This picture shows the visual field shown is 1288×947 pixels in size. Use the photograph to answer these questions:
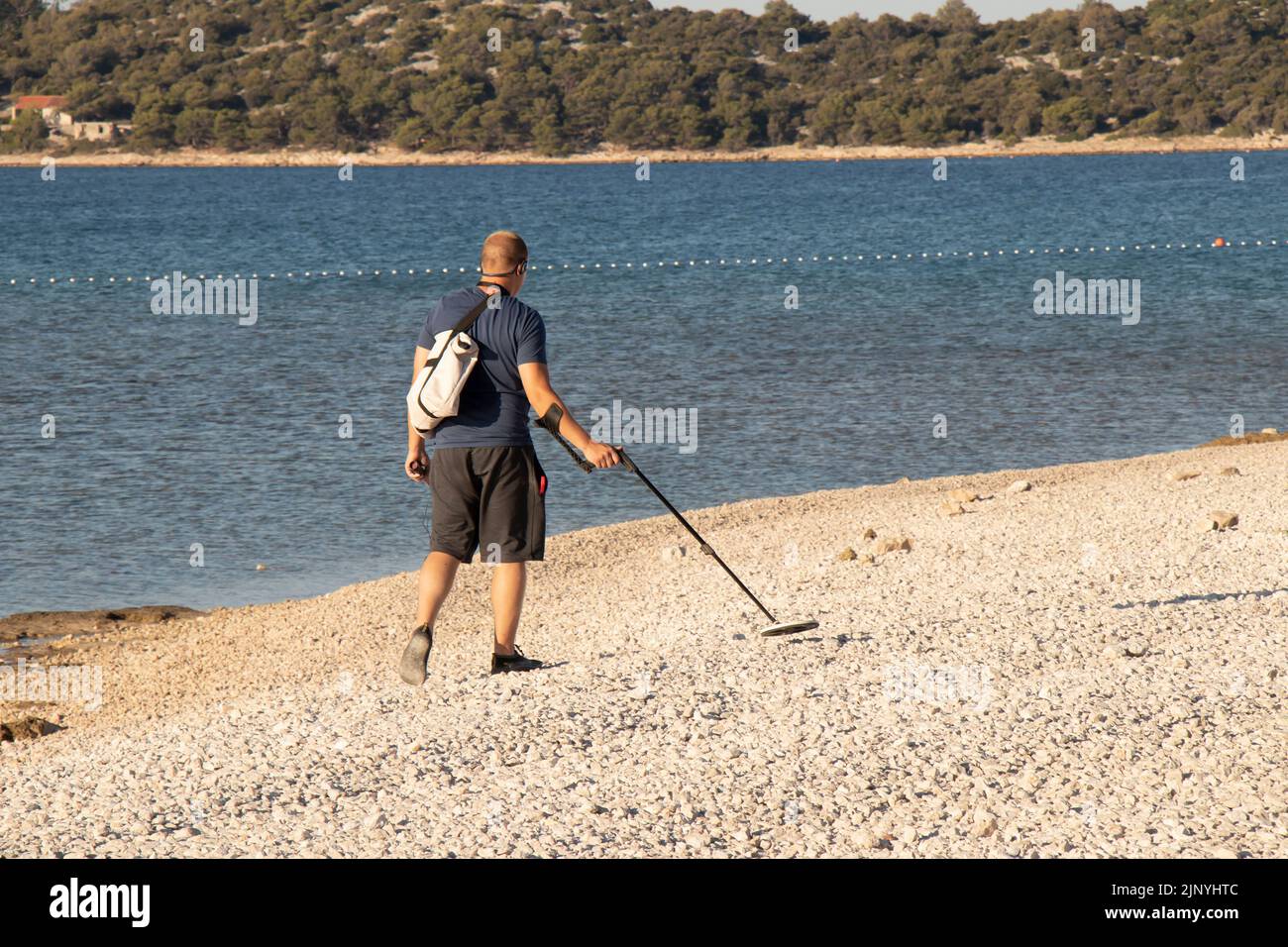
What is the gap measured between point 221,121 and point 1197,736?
12483 cm

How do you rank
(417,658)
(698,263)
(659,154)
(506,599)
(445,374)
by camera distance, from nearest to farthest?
(445,374) → (417,658) → (506,599) → (698,263) → (659,154)

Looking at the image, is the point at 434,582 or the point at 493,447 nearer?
the point at 493,447

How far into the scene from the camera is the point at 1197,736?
554 cm

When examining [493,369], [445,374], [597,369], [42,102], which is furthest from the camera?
[42,102]

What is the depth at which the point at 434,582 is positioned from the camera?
648 cm

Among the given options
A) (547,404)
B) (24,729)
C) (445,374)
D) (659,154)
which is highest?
(659,154)

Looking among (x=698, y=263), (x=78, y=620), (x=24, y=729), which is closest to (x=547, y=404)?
(x=24, y=729)

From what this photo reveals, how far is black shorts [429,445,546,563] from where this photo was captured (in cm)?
637

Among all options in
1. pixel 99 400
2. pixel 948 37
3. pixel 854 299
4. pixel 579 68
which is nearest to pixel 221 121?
pixel 579 68

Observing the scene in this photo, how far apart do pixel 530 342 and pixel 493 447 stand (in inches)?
17.0

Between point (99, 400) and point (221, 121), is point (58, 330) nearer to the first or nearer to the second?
point (99, 400)

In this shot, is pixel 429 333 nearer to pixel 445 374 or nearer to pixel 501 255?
pixel 445 374

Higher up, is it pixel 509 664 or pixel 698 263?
pixel 509 664

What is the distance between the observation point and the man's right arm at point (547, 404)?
6211 millimetres
